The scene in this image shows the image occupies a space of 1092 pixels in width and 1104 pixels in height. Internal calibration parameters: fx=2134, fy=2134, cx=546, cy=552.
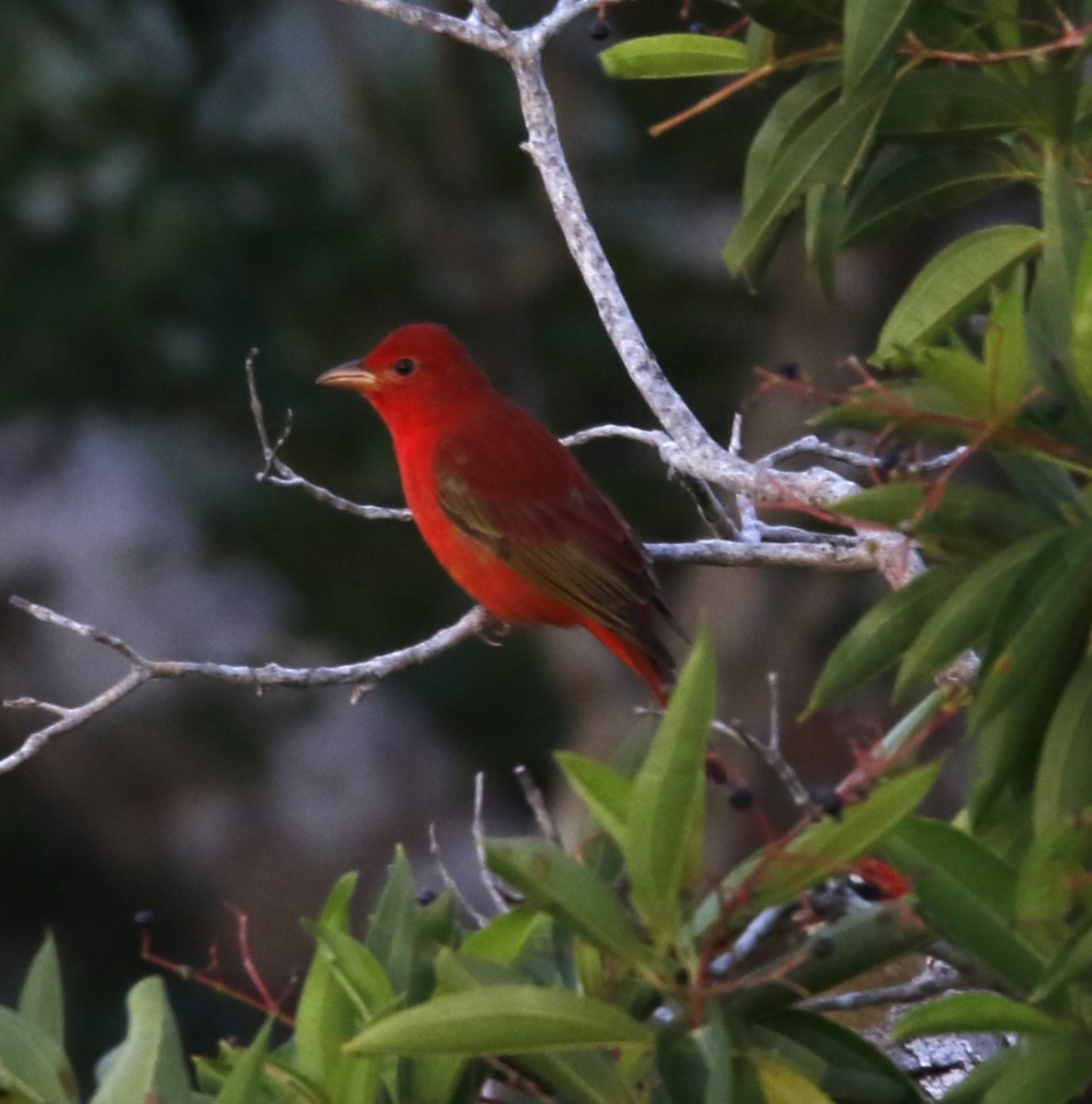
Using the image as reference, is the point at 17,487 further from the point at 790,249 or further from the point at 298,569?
the point at 790,249

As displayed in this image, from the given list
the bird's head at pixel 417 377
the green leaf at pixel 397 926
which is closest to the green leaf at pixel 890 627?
the green leaf at pixel 397 926

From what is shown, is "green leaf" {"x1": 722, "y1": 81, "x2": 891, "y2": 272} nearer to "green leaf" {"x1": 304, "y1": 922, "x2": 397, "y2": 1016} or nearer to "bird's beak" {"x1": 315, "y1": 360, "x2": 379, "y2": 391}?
"green leaf" {"x1": 304, "y1": 922, "x2": 397, "y2": 1016}

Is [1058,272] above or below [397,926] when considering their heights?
Answer: above

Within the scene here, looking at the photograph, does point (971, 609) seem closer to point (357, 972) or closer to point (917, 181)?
point (357, 972)

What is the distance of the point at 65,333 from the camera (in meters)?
9.10

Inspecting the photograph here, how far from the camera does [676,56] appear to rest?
110 inches

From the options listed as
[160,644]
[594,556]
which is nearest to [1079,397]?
[594,556]

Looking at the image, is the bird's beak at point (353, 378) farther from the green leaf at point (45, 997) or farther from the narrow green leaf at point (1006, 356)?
the narrow green leaf at point (1006, 356)

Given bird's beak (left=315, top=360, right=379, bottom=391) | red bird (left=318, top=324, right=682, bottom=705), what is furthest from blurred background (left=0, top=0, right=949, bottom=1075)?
red bird (left=318, top=324, right=682, bottom=705)

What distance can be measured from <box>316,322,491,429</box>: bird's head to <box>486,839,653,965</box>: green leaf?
363 centimetres

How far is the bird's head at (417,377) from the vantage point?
5254mm

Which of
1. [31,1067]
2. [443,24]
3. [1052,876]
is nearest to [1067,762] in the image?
[1052,876]

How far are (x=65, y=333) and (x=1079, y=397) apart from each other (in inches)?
309

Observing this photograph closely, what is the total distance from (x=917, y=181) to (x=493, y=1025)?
1336 millimetres
